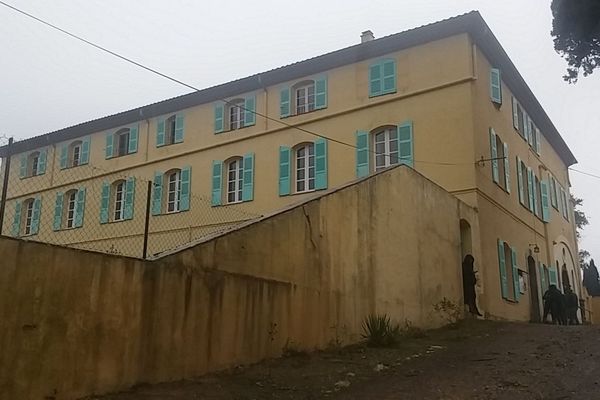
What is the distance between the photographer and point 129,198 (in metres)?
26.1

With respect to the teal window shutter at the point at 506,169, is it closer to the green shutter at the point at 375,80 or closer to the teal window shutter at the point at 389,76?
the teal window shutter at the point at 389,76

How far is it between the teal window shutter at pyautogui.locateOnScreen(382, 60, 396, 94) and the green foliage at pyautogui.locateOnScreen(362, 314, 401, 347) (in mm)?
10076

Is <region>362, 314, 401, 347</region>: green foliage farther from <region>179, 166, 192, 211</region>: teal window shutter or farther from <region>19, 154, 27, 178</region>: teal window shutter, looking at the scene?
<region>19, 154, 27, 178</region>: teal window shutter

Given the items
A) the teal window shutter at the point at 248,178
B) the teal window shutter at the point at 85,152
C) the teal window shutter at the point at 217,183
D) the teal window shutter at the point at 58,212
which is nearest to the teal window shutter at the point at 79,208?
the teal window shutter at the point at 58,212

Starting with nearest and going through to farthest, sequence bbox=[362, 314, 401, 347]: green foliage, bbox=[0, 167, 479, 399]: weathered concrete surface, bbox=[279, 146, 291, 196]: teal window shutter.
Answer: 1. bbox=[0, 167, 479, 399]: weathered concrete surface
2. bbox=[362, 314, 401, 347]: green foliage
3. bbox=[279, 146, 291, 196]: teal window shutter

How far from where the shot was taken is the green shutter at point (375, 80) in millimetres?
20781

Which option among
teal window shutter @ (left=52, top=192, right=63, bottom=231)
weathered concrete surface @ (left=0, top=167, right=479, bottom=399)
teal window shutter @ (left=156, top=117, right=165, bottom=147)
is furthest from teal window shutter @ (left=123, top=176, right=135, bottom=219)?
weathered concrete surface @ (left=0, top=167, right=479, bottom=399)

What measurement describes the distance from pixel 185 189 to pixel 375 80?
859cm

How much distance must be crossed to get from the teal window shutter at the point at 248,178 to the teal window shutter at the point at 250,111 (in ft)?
4.19

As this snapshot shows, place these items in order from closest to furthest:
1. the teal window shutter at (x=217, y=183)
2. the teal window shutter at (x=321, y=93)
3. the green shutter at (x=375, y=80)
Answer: the green shutter at (x=375, y=80) → the teal window shutter at (x=321, y=93) → the teal window shutter at (x=217, y=183)

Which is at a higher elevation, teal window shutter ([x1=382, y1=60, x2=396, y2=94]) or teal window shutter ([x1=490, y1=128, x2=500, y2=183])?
teal window shutter ([x1=382, y1=60, x2=396, y2=94])

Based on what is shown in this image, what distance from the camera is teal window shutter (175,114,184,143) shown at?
26.0m

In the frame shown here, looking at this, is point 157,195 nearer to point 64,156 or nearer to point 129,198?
point 129,198

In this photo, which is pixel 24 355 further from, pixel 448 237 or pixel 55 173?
pixel 55 173
